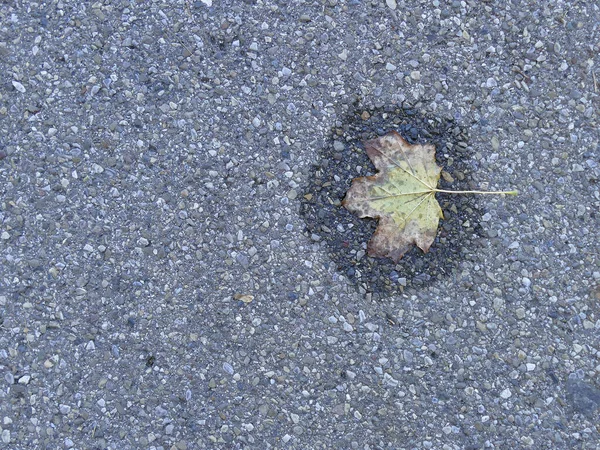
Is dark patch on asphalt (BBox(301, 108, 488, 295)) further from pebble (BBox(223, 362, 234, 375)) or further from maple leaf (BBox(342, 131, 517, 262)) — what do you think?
pebble (BBox(223, 362, 234, 375))

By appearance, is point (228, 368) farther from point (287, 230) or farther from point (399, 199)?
point (399, 199)

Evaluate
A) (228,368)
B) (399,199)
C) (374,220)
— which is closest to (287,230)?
(374,220)

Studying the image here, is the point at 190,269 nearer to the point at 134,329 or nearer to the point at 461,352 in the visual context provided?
the point at 134,329

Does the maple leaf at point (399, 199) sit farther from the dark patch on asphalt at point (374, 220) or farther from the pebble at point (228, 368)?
the pebble at point (228, 368)

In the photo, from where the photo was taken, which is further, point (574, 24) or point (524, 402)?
point (574, 24)

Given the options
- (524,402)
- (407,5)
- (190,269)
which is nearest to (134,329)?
(190,269)

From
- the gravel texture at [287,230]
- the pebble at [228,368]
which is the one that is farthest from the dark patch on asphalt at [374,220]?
the pebble at [228,368]
